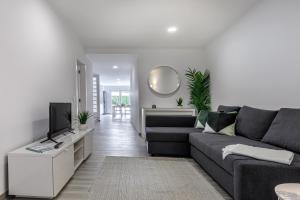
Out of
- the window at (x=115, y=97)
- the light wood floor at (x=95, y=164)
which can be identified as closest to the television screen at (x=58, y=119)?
the light wood floor at (x=95, y=164)

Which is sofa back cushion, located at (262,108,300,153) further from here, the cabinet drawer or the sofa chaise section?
the cabinet drawer

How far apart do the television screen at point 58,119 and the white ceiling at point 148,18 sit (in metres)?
1.60

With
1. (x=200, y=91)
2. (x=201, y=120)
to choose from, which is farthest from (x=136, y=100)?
(x=201, y=120)

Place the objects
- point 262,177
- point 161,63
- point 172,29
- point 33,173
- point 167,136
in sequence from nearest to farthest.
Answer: point 262,177 < point 33,173 < point 167,136 < point 172,29 < point 161,63

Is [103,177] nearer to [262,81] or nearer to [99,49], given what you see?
[262,81]

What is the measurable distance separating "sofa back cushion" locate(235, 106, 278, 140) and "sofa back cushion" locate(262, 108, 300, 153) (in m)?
0.15

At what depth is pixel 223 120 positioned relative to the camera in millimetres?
3500

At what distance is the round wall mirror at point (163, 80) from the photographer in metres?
5.92

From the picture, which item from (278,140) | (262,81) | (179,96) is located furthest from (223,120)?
(179,96)

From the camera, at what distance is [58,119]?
2.90m

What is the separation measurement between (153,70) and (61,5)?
10.0 feet

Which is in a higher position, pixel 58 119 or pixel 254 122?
pixel 58 119

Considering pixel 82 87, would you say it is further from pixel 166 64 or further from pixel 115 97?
pixel 115 97

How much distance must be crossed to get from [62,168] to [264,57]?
3147 millimetres
